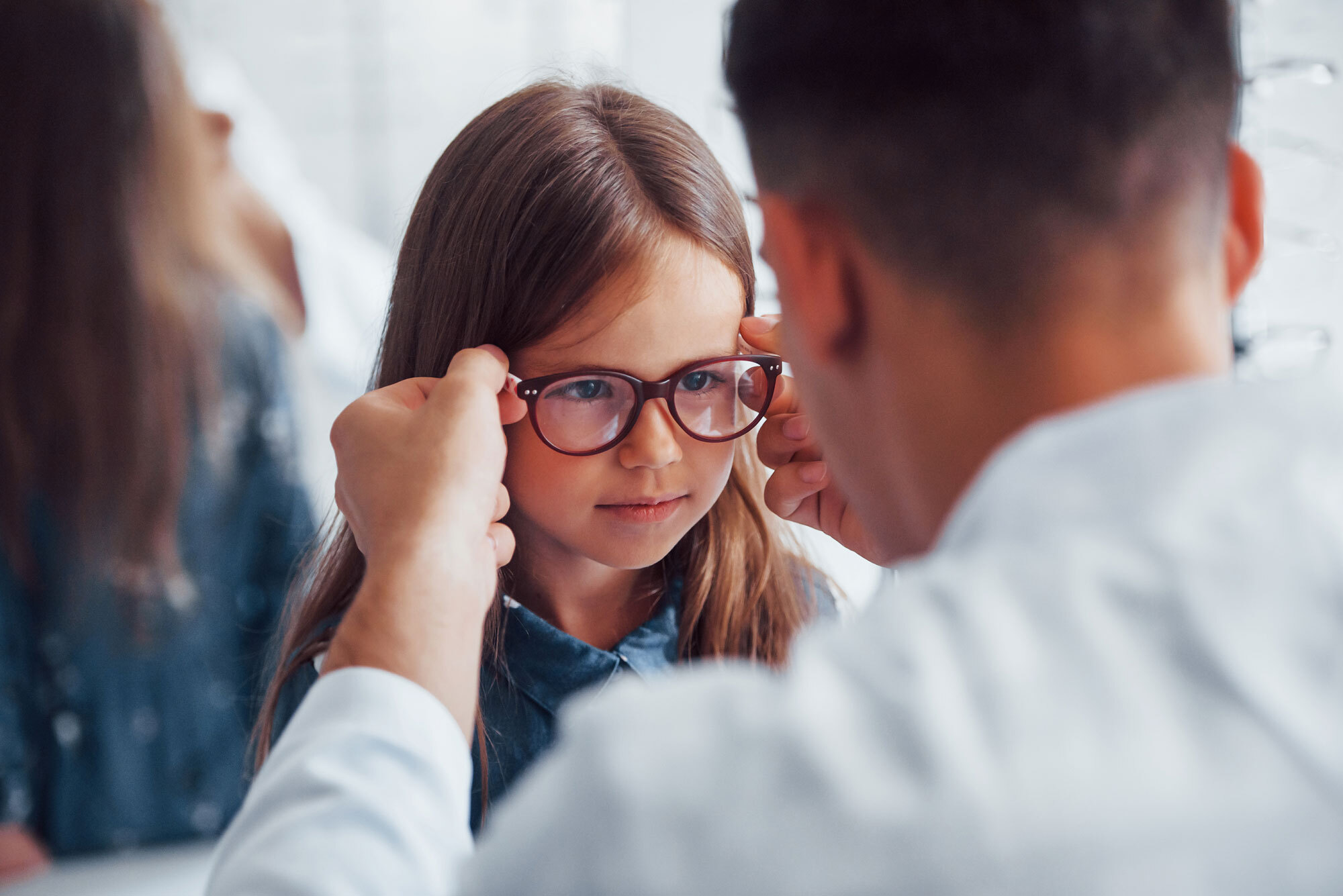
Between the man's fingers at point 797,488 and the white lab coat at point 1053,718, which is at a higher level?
the white lab coat at point 1053,718

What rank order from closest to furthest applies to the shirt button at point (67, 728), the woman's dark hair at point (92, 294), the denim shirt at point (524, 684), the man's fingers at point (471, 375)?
the man's fingers at point (471, 375), the denim shirt at point (524, 684), the woman's dark hair at point (92, 294), the shirt button at point (67, 728)

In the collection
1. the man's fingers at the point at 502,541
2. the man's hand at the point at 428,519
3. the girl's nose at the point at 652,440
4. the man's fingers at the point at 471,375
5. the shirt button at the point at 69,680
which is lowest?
the shirt button at the point at 69,680

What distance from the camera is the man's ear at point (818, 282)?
62 cm

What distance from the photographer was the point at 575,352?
1057mm

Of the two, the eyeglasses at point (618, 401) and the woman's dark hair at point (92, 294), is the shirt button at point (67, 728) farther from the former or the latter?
the eyeglasses at point (618, 401)

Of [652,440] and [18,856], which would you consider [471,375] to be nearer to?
[652,440]

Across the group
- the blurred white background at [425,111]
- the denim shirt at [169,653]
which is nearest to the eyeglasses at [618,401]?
the blurred white background at [425,111]

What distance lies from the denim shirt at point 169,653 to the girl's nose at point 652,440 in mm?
887

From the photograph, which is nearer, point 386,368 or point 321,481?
point 386,368

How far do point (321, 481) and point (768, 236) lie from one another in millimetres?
1498

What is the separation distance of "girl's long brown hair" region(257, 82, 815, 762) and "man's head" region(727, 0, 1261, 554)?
1.52 ft

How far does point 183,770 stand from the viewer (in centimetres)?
185

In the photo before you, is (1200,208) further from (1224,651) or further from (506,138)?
(506,138)

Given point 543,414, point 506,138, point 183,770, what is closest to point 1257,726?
point 543,414
